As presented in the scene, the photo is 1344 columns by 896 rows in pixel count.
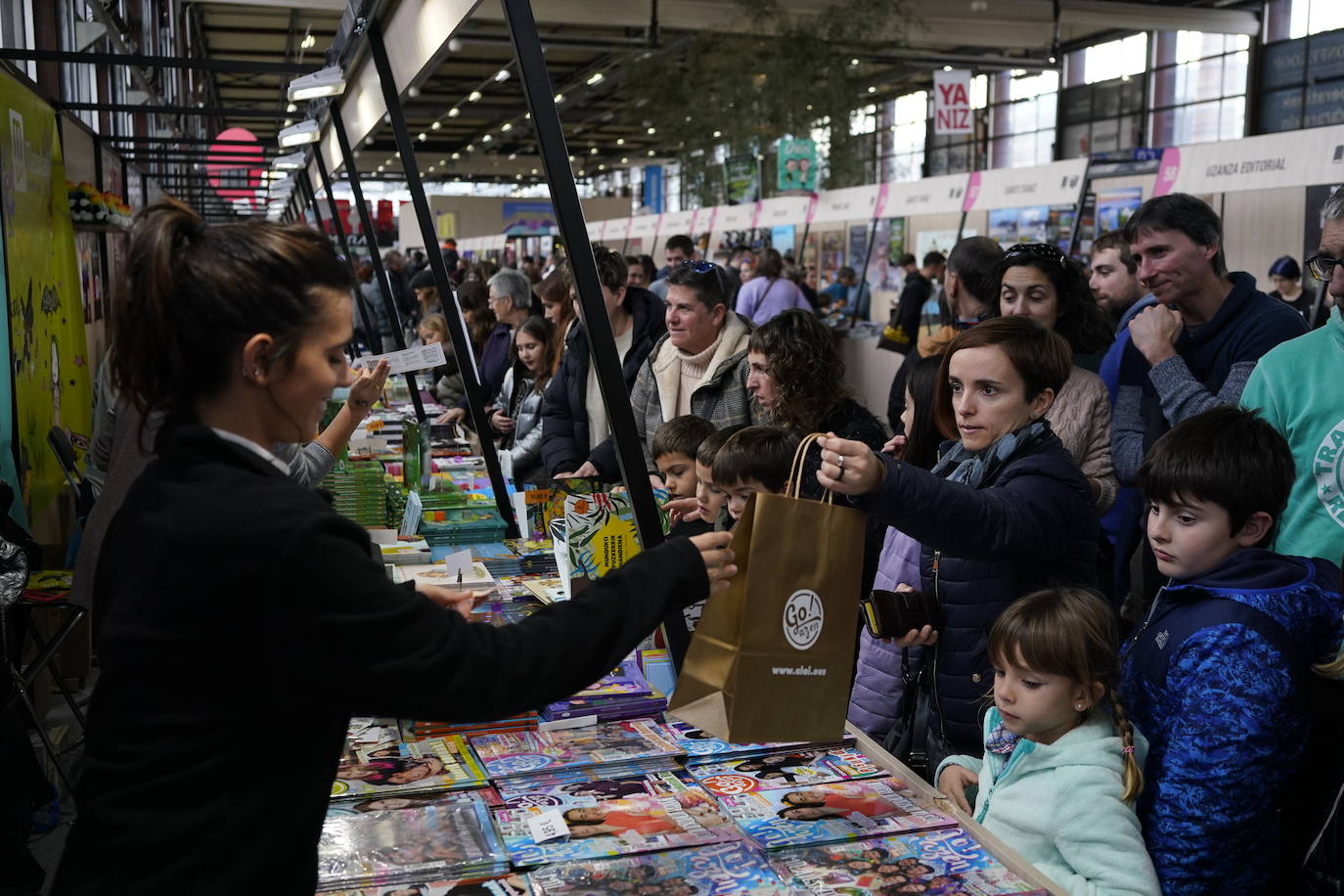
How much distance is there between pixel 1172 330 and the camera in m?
3.27

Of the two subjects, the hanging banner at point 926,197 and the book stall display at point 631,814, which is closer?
the book stall display at point 631,814

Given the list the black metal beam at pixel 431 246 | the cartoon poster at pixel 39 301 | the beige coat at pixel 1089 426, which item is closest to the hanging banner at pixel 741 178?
the cartoon poster at pixel 39 301

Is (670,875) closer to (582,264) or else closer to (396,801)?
(396,801)

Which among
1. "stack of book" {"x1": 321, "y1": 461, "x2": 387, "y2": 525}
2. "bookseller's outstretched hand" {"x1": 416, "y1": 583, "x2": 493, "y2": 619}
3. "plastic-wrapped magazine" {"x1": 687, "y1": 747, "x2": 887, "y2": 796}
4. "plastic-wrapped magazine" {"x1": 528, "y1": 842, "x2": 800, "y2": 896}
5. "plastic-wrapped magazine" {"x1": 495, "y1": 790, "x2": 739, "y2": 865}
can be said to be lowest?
"plastic-wrapped magazine" {"x1": 687, "y1": 747, "x2": 887, "y2": 796}

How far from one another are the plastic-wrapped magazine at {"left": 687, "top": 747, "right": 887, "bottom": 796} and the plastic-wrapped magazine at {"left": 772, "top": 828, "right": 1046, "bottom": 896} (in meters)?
0.23

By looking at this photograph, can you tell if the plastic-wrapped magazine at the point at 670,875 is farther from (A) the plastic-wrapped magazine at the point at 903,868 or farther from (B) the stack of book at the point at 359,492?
(B) the stack of book at the point at 359,492

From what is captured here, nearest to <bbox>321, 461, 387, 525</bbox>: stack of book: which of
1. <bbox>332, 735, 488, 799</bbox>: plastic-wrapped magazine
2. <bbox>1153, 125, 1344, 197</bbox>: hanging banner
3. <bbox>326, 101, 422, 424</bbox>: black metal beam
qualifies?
<bbox>332, 735, 488, 799</bbox>: plastic-wrapped magazine

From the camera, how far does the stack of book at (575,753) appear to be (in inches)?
78.8


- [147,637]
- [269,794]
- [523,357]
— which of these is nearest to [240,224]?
[147,637]

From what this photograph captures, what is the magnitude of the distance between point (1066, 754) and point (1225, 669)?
0.90 ft

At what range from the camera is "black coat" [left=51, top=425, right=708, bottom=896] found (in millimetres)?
1114

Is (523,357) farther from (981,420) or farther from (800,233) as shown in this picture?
(800,233)

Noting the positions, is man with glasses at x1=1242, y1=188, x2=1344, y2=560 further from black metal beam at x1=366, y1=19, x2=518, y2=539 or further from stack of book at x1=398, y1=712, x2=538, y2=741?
black metal beam at x1=366, y1=19, x2=518, y2=539

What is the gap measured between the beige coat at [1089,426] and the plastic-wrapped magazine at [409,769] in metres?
2.00
